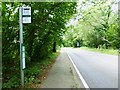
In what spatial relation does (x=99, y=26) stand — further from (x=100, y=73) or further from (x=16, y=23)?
(x=16, y=23)

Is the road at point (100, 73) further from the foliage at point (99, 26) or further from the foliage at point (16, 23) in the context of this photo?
the foliage at point (99, 26)

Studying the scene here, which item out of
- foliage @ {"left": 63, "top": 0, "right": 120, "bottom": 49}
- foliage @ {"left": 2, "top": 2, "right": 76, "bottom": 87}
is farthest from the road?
foliage @ {"left": 63, "top": 0, "right": 120, "bottom": 49}

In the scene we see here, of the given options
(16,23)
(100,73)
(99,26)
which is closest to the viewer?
(16,23)

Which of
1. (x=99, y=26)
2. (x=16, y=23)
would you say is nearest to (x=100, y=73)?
(x=16, y=23)

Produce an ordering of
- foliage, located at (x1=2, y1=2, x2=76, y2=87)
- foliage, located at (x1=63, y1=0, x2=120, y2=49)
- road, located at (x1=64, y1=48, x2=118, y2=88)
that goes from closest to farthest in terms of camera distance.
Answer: road, located at (x1=64, y1=48, x2=118, y2=88)
foliage, located at (x1=2, y1=2, x2=76, y2=87)
foliage, located at (x1=63, y1=0, x2=120, y2=49)

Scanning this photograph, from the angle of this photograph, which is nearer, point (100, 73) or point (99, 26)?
point (100, 73)

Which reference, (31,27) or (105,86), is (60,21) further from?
(105,86)

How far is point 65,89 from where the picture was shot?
32.6 ft

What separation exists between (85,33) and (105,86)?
61.8m

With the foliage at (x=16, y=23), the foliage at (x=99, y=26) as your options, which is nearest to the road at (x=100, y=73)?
the foliage at (x=16, y=23)

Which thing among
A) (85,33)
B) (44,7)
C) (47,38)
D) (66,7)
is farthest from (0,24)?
(85,33)

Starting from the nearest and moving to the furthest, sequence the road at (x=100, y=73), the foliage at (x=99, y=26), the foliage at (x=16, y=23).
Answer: the road at (x=100, y=73)
the foliage at (x=16, y=23)
the foliage at (x=99, y=26)

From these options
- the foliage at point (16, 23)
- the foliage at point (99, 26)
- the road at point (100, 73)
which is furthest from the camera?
the foliage at point (99, 26)

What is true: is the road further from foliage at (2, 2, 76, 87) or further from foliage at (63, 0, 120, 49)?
foliage at (63, 0, 120, 49)
